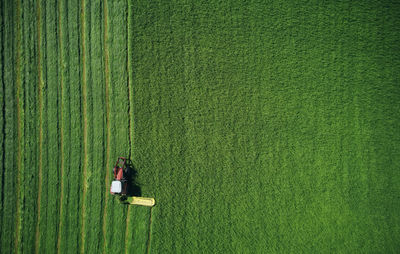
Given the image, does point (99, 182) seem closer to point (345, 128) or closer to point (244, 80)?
point (244, 80)

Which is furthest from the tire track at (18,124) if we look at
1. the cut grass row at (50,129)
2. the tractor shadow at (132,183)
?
the tractor shadow at (132,183)

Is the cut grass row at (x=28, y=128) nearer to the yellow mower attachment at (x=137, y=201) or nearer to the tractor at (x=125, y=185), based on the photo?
the tractor at (x=125, y=185)

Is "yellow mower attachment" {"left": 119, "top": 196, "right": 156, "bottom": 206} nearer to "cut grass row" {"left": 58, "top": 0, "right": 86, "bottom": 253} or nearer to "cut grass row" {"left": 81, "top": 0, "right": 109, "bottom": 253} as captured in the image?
"cut grass row" {"left": 81, "top": 0, "right": 109, "bottom": 253}

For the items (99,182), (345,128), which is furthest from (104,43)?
(345,128)

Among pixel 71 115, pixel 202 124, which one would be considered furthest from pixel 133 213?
pixel 71 115

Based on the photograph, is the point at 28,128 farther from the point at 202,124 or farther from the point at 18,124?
the point at 202,124
